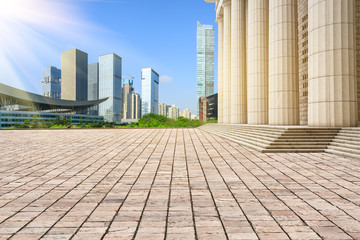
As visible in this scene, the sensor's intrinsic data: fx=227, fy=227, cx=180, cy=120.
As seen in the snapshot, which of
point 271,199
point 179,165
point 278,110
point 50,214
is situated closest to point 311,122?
point 278,110

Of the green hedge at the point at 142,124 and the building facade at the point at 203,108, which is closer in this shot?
the green hedge at the point at 142,124

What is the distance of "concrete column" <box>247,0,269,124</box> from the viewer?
2072 centimetres

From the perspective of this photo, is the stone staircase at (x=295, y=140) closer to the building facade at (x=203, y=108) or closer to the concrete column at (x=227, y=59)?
the concrete column at (x=227, y=59)

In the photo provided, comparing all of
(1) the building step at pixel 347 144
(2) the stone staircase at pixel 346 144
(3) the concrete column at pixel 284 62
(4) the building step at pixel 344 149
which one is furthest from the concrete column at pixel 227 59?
(4) the building step at pixel 344 149

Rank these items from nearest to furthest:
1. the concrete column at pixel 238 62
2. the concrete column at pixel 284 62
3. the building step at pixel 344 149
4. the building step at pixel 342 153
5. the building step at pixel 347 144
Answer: the building step at pixel 342 153 → the building step at pixel 344 149 → the building step at pixel 347 144 → the concrete column at pixel 284 62 → the concrete column at pixel 238 62

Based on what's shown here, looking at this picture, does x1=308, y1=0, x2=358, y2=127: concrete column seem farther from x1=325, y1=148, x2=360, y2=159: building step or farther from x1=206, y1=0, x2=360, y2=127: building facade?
x1=325, y1=148, x2=360, y2=159: building step

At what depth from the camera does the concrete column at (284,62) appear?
55.9 feet

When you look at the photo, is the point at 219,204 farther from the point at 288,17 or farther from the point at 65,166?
the point at 288,17

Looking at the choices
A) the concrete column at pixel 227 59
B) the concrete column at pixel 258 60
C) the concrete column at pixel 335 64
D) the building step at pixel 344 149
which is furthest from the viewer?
the concrete column at pixel 227 59

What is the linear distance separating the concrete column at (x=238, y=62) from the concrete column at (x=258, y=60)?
16.5ft

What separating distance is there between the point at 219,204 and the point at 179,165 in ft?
10.8

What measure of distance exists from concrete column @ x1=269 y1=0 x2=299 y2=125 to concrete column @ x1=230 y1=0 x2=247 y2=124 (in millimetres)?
8675

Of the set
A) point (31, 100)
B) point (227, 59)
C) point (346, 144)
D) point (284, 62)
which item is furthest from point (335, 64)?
point (31, 100)

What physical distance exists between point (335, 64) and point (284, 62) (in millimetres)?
4955
